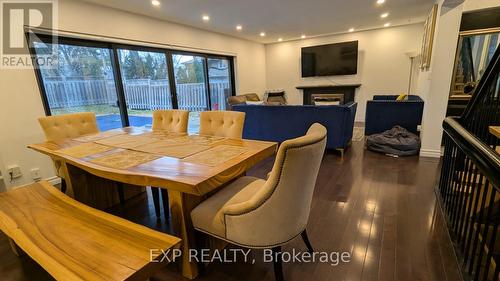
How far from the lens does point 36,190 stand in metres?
1.79

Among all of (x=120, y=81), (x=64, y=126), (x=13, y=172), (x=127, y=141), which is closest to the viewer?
(x=127, y=141)

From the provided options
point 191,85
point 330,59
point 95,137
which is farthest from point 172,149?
point 330,59

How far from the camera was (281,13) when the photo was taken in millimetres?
4469

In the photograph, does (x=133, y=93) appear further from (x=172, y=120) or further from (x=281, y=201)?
(x=281, y=201)

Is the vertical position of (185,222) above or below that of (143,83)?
below

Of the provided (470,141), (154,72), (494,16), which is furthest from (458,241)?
(154,72)

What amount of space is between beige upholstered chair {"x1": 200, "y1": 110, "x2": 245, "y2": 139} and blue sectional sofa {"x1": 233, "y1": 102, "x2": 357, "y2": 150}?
170 cm

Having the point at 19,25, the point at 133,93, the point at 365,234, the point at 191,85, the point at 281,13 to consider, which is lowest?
the point at 365,234

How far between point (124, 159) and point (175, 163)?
0.39 m

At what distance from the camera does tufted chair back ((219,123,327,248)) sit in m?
1.08

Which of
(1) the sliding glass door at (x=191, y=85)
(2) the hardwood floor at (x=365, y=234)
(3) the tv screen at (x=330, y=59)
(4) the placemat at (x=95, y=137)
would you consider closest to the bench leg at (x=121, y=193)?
(2) the hardwood floor at (x=365, y=234)

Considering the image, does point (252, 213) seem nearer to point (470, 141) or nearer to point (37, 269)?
point (470, 141)

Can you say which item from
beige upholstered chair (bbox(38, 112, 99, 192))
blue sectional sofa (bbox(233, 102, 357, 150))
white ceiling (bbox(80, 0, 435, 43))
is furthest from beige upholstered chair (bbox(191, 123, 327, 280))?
white ceiling (bbox(80, 0, 435, 43))

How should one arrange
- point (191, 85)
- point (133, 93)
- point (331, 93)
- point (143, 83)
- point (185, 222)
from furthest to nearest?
point (331, 93), point (191, 85), point (143, 83), point (133, 93), point (185, 222)
